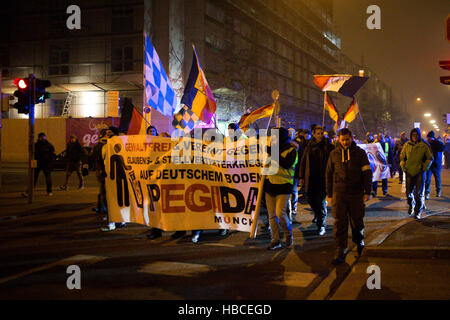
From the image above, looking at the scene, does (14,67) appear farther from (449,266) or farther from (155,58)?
(449,266)

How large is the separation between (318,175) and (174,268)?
138 inches

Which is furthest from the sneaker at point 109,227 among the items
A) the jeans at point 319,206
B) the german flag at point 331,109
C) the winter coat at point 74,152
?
the winter coat at point 74,152

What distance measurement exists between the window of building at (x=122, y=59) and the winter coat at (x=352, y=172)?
3085 cm

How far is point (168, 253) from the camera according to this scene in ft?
20.9

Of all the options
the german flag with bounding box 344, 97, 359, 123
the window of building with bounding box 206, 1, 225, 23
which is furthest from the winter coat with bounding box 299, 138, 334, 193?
the window of building with bounding box 206, 1, 225, 23

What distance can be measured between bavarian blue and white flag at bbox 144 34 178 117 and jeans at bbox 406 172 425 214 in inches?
217

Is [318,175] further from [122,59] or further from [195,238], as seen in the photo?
[122,59]

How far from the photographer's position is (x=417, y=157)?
8836 mm

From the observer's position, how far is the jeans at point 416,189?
878cm

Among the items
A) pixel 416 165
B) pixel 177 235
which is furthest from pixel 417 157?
pixel 177 235

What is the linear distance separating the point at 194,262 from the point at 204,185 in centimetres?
154

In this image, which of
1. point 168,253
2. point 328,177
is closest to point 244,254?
point 168,253

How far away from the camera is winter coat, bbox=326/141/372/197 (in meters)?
5.91

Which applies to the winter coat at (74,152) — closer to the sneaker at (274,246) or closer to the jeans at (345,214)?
the sneaker at (274,246)
